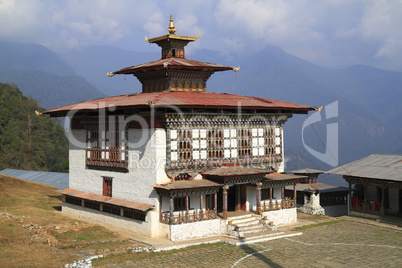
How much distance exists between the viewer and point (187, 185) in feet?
79.3

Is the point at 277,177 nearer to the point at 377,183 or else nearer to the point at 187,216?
the point at 377,183

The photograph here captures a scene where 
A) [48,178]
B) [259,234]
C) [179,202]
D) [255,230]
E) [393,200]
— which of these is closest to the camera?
[259,234]

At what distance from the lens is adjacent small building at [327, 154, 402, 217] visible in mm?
27750

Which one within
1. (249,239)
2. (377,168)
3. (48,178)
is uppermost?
(377,168)

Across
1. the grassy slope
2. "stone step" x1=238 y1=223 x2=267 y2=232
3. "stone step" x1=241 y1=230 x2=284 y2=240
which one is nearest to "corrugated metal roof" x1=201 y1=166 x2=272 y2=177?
"stone step" x1=238 y1=223 x2=267 y2=232

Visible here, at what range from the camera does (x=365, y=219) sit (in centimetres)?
2872

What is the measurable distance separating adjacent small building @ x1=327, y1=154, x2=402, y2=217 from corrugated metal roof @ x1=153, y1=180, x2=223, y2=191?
353 inches

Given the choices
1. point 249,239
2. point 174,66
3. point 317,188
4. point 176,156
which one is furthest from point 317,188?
point 174,66

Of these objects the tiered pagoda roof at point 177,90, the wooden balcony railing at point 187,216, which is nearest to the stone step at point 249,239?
the wooden balcony railing at point 187,216

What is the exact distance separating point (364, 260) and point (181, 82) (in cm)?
1434

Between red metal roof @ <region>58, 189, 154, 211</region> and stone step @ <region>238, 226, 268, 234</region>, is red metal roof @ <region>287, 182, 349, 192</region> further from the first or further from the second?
red metal roof @ <region>58, 189, 154, 211</region>

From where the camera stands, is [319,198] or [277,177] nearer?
[277,177]

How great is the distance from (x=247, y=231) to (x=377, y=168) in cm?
952

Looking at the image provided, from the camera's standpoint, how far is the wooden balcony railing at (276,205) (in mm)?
→ 27594
